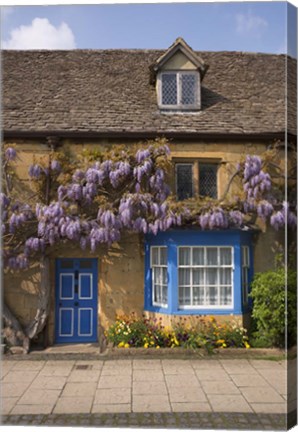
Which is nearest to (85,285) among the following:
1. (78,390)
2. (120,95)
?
(78,390)

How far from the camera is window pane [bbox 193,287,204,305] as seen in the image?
27.2ft

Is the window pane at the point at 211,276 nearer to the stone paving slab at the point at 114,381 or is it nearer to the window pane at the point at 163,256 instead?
the window pane at the point at 163,256

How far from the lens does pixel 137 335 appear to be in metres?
7.51

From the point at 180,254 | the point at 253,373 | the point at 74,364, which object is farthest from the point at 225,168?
the point at 74,364

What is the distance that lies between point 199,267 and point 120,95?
134 inches

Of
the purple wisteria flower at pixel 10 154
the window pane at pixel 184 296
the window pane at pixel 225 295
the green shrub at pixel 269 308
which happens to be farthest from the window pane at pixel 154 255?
the purple wisteria flower at pixel 10 154

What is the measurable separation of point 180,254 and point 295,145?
9.94 ft

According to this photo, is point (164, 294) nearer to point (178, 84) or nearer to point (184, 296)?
point (184, 296)

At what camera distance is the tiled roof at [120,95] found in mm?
7184

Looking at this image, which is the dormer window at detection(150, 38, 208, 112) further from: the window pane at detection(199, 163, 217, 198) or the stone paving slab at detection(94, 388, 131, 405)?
the stone paving slab at detection(94, 388, 131, 405)

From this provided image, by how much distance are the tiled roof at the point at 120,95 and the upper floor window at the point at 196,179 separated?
0.62 meters

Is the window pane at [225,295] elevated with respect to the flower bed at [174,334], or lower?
elevated

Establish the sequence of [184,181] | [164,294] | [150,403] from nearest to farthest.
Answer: [150,403], [164,294], [184,181]

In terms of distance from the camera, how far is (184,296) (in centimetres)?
834
